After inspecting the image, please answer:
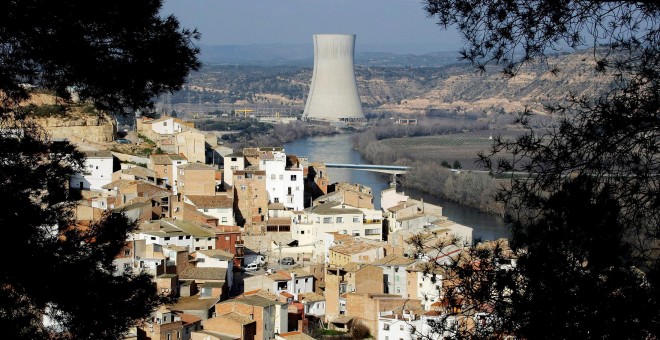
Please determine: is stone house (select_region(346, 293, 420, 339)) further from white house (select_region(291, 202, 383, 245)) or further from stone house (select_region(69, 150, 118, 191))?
stone house (select_region(69, 150, 118, 191))

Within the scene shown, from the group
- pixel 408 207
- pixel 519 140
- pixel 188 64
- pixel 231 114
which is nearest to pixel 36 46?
pixel 188 64

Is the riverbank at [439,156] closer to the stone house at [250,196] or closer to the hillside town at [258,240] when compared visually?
the hillside town at [258,240]

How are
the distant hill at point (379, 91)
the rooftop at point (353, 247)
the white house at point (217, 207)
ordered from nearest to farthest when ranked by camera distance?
the rooftop at point (353, 247) → the white house at point (217, 207) → the distant hill at point (379, 91)

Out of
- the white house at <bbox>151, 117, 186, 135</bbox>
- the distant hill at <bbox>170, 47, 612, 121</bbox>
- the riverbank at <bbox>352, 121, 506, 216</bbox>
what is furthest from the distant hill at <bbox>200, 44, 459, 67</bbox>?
the white house at <bbox>151, 117, 186, 135</bbox>

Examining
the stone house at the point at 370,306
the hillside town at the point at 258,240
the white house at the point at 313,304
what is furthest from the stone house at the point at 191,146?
the stone house at the point at 370,306

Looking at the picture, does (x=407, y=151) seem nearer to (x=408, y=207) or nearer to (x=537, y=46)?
(x=408, y=207)
